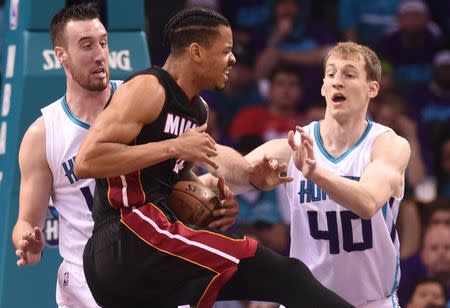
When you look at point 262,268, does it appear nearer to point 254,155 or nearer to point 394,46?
point 254,155

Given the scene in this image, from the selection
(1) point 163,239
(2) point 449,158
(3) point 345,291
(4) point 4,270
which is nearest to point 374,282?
(3) point 345,291

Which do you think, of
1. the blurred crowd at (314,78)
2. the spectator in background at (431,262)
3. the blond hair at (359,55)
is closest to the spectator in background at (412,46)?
the blurred crowd at (314,78)

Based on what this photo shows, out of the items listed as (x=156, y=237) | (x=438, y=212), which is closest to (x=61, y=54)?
(x=156, y=237)

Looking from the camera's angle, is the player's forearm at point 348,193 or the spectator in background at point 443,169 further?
the spectator in background at point 443,169

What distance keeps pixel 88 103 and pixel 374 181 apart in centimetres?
155

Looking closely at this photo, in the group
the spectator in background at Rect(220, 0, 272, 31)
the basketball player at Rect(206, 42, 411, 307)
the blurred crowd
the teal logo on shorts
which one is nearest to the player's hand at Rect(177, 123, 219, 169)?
the basketball player at Rect(206, 42, 411, 307)

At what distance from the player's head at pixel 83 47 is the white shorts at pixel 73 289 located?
930mm

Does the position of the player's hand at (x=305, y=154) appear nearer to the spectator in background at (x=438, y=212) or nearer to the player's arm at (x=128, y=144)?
the player's arm at (x=128, y=144)

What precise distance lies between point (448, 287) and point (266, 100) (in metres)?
2.94

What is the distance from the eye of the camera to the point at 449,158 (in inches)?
386

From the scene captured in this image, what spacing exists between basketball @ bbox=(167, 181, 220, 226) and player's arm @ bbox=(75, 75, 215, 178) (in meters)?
0.32

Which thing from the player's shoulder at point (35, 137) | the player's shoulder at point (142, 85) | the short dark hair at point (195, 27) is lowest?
the player's shoulder at point (35, 137)

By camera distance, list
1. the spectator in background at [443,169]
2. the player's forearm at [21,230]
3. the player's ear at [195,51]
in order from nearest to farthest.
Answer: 1. the player's ear at [195,51]
2. the player's forearm at [21,230]
3. the spectator in background at [443,169]

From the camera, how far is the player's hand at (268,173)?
5727 millimetres
